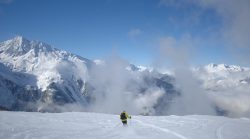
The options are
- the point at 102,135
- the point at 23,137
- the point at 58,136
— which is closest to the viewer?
the point at 23,137

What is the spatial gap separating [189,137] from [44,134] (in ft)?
41.6

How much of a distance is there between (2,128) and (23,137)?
12.9ft

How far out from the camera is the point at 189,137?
73.7ft

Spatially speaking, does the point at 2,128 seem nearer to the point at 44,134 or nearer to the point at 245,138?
the point at 44,134

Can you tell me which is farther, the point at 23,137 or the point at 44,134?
the point at 44,134

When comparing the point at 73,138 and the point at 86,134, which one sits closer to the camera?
the point at 73,138

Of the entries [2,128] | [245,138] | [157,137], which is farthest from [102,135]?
[245,138]

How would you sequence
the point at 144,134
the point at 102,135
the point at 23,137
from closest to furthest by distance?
the point at 23,137 → the point at 102,135 → the point at 144,134

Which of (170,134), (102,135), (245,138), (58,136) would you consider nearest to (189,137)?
(170,134)

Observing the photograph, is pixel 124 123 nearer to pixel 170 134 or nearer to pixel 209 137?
pixel 170 134

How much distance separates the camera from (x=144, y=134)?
23.6 meters

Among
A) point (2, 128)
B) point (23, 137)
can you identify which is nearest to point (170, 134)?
point (23, 137)

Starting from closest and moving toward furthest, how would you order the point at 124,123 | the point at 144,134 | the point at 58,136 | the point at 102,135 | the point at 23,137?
the point at 23,137
the point at 58,136
the point at 102,135
the point at 144,134
the point at 124,123

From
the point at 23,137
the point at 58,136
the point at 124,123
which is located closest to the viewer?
the point at 23,137
